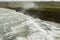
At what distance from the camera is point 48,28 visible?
2.70 ft

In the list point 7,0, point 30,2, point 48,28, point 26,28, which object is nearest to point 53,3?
point 30,2

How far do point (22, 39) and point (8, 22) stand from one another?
21 centimetres

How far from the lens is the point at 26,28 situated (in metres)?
0.76

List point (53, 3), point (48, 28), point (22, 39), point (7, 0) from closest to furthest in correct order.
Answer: point (22, 39) < point (48, 28) < point (53, 3) < point (7, 0)

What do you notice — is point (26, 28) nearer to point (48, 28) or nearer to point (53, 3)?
point (48, 28)

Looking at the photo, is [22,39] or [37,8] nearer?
[22,39]

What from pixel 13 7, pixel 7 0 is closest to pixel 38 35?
pixel 13 7

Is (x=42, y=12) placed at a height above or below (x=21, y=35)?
below

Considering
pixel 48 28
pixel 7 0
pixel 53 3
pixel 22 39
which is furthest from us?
pixel 7 0

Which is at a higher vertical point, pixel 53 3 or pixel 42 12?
pixel 53 3

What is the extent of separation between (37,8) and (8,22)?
2.56ft

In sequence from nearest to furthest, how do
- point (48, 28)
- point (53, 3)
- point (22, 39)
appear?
point (22, 39)
point (48, 28)
point (53, 3)

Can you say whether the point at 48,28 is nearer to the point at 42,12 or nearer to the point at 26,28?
the point at 26,28

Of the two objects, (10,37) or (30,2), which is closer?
(10,37)
